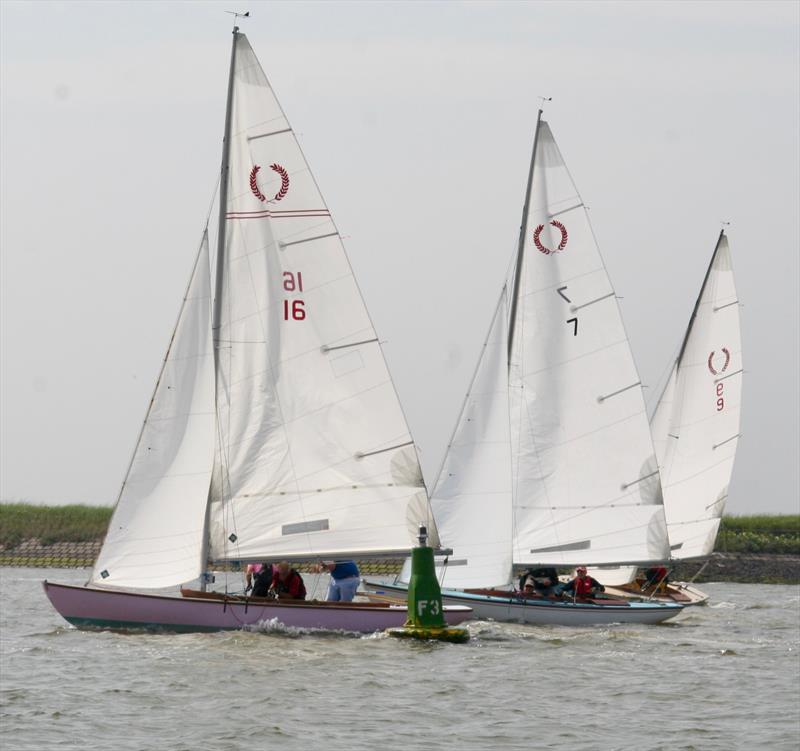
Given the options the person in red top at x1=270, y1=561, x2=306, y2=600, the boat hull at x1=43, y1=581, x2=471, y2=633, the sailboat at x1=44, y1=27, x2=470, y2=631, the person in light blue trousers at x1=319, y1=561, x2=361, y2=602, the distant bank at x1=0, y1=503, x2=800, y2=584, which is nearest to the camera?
the boat hull at x1=43, y1=581, x2=471, y2=633

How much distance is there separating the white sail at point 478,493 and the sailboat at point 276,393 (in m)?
3.78

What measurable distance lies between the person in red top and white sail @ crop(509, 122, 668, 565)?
7711 mm

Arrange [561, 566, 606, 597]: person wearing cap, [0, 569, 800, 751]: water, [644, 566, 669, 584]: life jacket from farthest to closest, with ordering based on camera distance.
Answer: [644, 566, 669, 584]: life jacket → [561, 566, 606, 597]: person wearing cap → [0, 569, 800, 751]: water

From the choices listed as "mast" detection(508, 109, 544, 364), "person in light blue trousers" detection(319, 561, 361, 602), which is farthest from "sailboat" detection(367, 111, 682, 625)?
"person in light blue trousers" detection(319, 561, 361, 602)

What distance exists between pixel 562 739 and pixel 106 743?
538 centimetres

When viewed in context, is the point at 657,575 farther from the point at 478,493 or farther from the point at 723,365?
the point at 478,493

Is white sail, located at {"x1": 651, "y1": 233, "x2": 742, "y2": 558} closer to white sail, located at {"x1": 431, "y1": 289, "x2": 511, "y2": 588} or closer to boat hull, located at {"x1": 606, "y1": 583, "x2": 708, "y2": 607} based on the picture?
boat hull, located at {"x1": 606, "y1": 583, "x2": 708, "y2": 607}

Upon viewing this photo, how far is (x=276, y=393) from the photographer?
1208 inches

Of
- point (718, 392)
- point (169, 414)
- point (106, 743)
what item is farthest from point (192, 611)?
point (718, 392)

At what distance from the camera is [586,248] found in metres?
→ 37.2

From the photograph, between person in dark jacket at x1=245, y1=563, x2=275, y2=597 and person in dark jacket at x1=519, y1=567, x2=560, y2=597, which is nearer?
person in dark jacket at x1=245, y1=563, x2=275, y2=597

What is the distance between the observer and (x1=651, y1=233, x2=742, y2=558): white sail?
151ft

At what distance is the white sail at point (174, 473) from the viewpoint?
2916 centimetres

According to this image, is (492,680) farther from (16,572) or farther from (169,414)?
(16,572)
